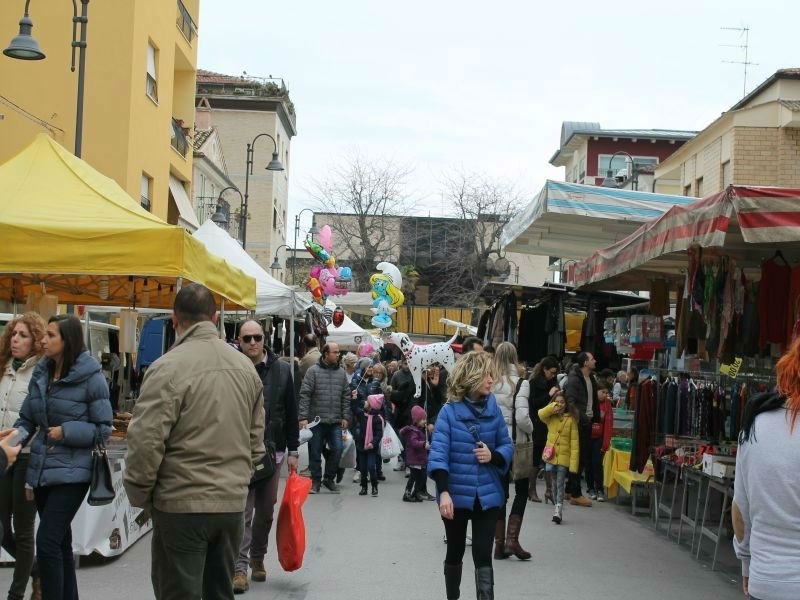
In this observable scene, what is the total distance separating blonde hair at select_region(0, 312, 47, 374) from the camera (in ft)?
22.2

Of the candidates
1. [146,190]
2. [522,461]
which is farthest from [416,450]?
[146,190]

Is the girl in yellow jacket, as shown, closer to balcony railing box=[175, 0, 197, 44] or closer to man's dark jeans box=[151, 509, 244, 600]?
man's dark jeans box=[151, 509, 244, 600]

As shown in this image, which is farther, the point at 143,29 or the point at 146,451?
the point at 143,29

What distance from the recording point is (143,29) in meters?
24.5

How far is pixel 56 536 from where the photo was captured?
603 cm

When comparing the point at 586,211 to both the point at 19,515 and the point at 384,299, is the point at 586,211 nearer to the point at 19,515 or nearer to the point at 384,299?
the point at 19,515

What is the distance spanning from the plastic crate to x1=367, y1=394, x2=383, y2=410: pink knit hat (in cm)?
337

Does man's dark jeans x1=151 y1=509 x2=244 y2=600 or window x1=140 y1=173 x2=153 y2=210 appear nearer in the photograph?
man's dark jeans x1=151 y1=509 x2=244 y2=600

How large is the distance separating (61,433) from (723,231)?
4.70m

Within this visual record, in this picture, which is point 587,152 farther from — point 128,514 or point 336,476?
point 128,514

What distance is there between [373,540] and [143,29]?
17.4 metres

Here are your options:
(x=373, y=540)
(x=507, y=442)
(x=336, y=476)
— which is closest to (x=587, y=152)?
(x=336, y=476)

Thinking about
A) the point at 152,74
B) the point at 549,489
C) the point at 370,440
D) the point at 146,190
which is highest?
the point at 152,74

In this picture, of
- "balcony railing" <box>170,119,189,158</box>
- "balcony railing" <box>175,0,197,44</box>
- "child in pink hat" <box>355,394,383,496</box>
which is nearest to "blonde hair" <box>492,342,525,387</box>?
"child in pink hat" <box>355,394,383,496</box>
